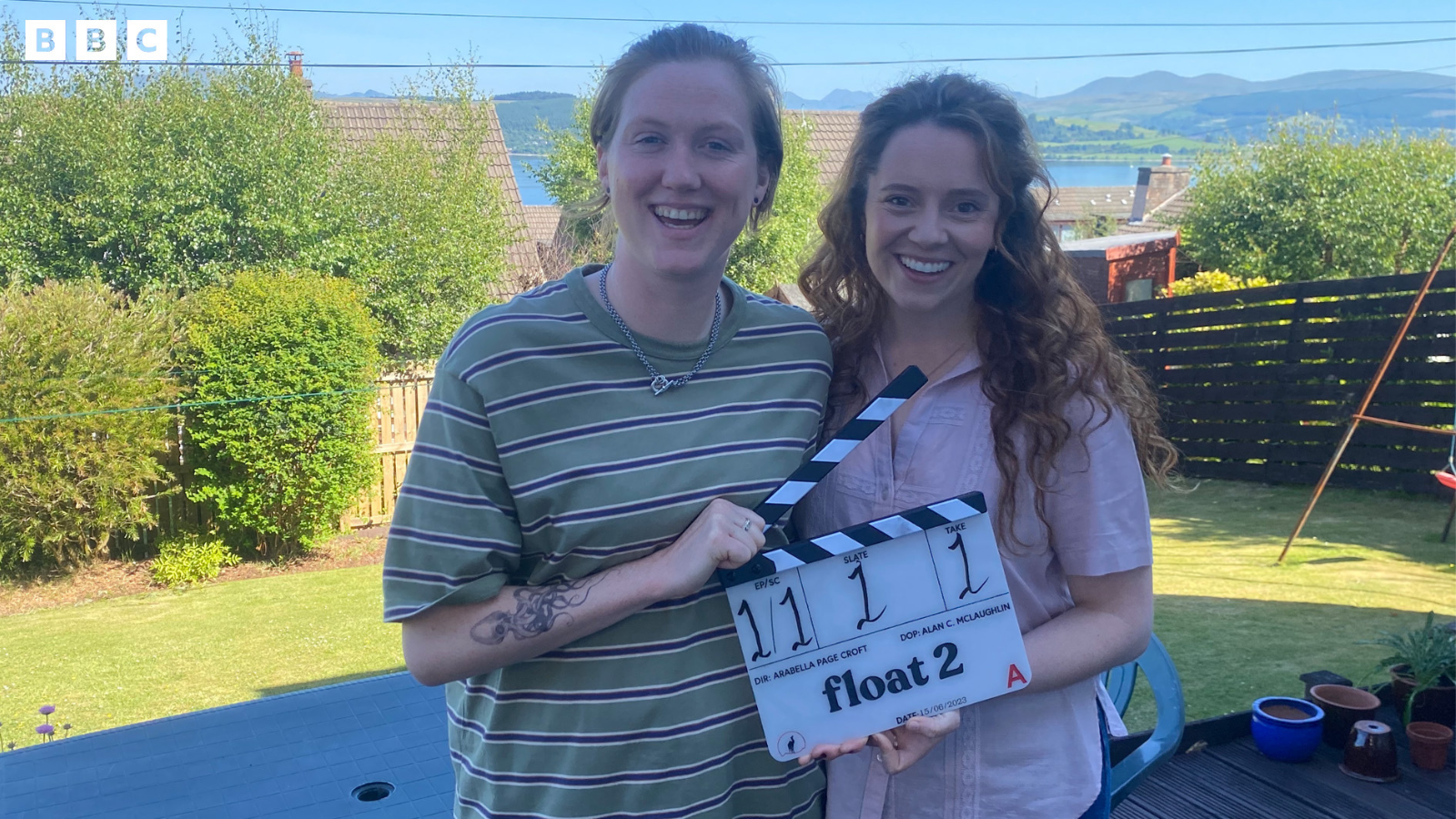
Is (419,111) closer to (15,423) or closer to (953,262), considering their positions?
(15,423)

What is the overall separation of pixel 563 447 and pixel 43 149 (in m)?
14.2

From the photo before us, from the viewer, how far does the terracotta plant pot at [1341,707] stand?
13.5ft

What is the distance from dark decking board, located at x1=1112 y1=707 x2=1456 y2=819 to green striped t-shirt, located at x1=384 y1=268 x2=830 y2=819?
105 inches

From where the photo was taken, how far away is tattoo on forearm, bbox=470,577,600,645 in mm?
1451

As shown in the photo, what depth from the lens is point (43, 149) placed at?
43.3ft

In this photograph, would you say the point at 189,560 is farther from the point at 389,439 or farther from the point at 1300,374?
the point at 1300,374

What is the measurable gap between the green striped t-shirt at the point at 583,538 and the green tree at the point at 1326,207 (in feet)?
55.5

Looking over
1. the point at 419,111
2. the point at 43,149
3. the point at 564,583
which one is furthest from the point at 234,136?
the point at 564,583

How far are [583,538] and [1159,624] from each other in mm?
5420

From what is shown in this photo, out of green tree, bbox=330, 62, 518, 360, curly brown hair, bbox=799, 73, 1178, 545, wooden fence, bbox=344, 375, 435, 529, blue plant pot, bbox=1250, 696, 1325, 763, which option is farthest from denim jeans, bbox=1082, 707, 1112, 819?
green tree, bbox=330, 62, 518, 360

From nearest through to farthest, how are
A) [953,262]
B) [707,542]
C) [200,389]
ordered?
[707,542]
[953,262]
[200,389]

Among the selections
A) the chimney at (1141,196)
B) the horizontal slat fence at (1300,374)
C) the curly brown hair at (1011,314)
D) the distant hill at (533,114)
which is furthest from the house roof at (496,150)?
the chimney at (1141,196)

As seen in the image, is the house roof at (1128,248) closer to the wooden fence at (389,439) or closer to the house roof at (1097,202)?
the wooden fence at (389,439)

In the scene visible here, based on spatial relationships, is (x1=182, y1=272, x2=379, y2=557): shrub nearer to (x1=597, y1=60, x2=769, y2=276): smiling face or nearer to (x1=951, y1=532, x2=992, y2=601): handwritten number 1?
(x1=597, y1=60, x2=769, y2=276): smiling face
